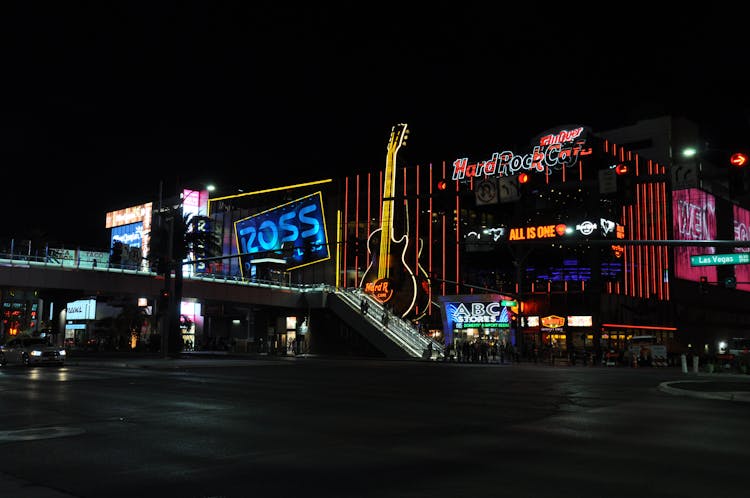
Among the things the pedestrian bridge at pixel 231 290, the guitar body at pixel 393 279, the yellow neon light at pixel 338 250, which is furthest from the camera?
the yellow neon light at pixel 338 250

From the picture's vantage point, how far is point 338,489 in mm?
7262

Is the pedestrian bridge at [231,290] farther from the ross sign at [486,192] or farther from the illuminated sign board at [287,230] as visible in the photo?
the ross sign at [486,192]

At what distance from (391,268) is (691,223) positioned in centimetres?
3994

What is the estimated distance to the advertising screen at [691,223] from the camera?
3002 inches

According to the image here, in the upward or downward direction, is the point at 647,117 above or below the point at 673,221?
above

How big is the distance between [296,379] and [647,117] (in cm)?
9073

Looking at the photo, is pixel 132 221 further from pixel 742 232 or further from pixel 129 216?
pixel 742 232

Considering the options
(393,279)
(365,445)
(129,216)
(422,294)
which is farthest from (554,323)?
(129,216)

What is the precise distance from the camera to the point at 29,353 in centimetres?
3547

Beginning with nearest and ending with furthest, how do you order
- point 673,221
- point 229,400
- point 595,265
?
1. point 229,400
2. point 595,265
3. point 673,221

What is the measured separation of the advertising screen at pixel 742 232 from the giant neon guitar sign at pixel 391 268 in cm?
5193

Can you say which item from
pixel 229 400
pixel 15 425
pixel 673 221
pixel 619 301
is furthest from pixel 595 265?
pixel 15 425

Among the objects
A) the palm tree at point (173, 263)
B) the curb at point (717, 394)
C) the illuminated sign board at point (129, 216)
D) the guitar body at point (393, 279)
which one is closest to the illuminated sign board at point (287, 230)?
the guitar body at point (393, 279)

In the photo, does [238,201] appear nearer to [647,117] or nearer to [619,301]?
[619,301]
